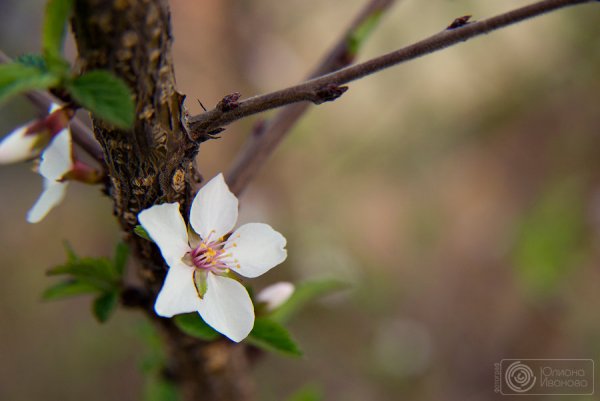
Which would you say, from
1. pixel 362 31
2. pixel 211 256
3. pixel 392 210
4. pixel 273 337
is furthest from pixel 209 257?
pixel 392 210

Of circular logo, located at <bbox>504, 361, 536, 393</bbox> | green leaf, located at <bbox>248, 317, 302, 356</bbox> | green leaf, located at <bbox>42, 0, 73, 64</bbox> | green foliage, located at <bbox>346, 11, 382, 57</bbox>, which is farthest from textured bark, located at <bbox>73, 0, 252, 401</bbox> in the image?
circular logo, located at <bbox>504, 361, 536, 393</bbox>

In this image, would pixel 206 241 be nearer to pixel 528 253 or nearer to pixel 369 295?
pixel 528 253

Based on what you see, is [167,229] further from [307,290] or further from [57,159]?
[307,290]

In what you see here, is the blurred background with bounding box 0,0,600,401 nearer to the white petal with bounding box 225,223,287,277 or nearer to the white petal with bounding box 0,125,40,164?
the white petal with bounding box 225,223,287,277

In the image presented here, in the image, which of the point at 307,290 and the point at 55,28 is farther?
the point at 307,290

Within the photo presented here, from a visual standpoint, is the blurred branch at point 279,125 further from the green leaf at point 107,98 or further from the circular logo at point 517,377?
the circular logo at point 517,377

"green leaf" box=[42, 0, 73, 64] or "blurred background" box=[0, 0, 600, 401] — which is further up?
"green leaf" box=[42, 0, 73, 64]
